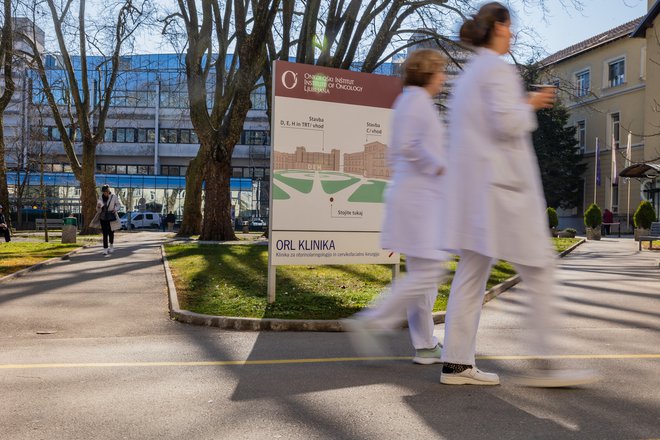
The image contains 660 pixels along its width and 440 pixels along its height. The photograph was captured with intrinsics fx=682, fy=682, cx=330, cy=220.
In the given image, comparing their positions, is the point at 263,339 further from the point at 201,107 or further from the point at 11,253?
the point at 201,107

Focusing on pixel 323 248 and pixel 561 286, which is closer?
pixel 323 248

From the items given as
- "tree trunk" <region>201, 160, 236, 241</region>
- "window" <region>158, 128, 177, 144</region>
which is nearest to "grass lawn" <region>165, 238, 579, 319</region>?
"tree trunk" <region>201, 160, 236, 241</region>

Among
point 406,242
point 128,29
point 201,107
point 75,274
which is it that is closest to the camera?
point 406,242

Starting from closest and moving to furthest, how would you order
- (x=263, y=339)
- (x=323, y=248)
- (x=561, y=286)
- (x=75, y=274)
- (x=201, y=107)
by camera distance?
1. (x=263, y=339)
2. (x=323, y=248)
3. (x=561, y=286)
4. (x=75, y=274)
5. (x=201, y=107)

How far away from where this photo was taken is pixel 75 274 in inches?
509

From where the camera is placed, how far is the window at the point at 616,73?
4625cm

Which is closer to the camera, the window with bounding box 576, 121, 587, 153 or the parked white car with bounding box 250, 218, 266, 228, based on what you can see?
the window with bounding box 576, 121, 587, 153

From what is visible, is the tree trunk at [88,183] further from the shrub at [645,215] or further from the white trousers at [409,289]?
the white trousers at [409,289]

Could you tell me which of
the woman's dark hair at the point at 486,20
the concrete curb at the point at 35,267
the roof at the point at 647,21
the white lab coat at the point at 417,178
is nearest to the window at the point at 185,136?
the roof at the point at 647,21

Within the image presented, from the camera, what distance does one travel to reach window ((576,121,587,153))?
5138cm

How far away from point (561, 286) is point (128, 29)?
66.7 ft

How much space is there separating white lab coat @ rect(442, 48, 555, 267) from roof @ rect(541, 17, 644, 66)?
142 feet

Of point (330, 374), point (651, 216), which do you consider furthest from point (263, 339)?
point (651, 216)

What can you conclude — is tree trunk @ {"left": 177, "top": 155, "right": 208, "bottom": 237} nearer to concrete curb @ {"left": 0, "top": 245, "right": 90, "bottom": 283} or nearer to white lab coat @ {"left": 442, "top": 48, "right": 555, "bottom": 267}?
concrete curb @ {"left": 0, "top": 245, "right": 90, "bottom": 283}
